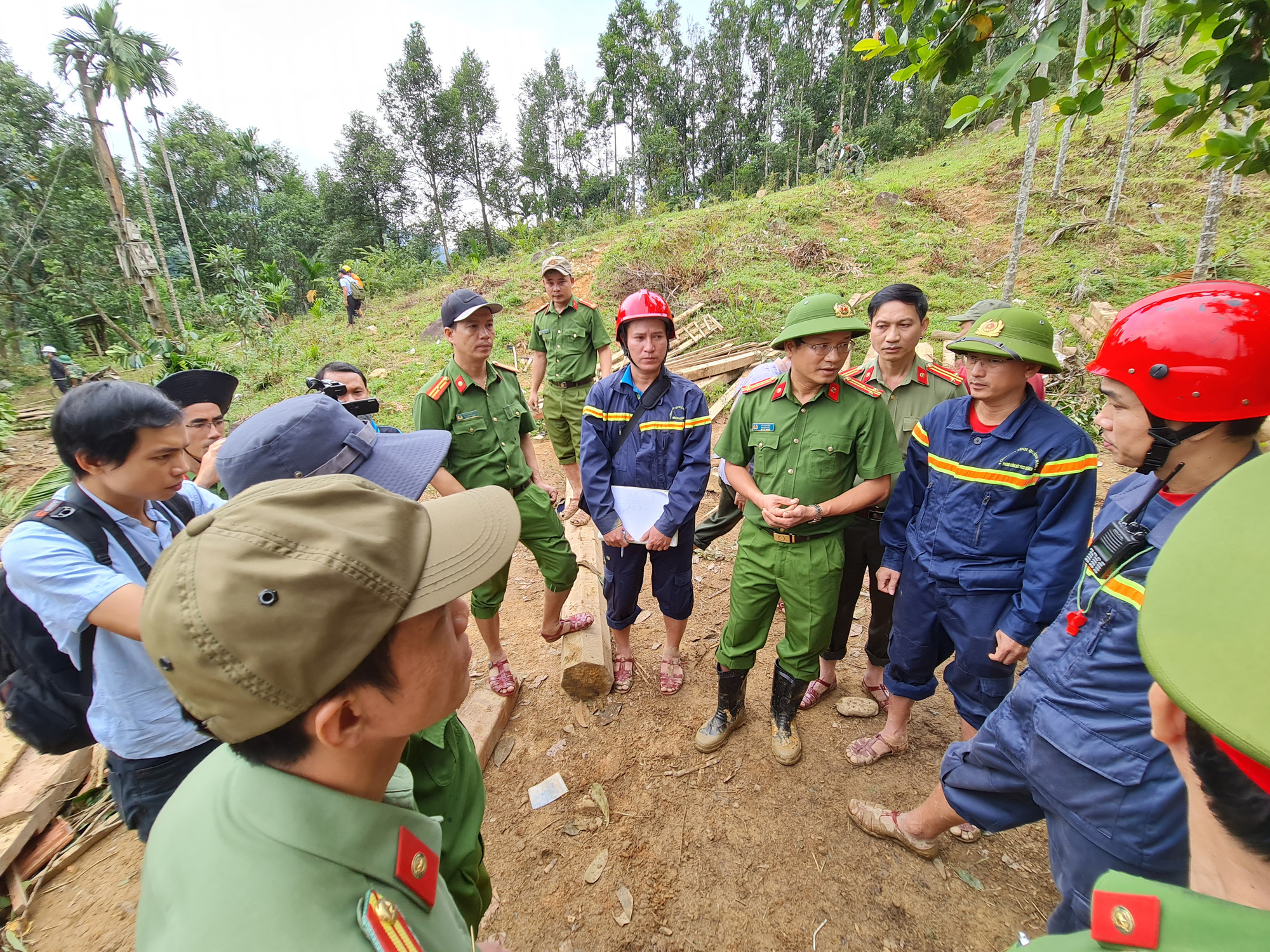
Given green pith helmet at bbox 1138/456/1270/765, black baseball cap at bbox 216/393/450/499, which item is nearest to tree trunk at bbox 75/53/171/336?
black baseball cap at bbox 216/393/450/499

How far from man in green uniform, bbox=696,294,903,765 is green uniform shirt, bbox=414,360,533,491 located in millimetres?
1293

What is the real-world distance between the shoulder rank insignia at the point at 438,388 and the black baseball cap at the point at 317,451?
1240mm

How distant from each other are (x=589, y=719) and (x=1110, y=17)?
370cm

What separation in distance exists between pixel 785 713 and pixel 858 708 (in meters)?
0.56

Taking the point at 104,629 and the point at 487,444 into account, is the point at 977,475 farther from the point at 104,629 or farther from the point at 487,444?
the point at 104,629

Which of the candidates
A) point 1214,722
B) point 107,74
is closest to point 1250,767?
point 1214,722

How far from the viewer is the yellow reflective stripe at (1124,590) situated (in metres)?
1.36

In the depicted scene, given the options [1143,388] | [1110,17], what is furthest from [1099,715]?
[1110,17]

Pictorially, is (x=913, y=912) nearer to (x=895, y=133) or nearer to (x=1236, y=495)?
(x=1236, y=495)

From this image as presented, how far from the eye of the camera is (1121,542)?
1448 millimetres

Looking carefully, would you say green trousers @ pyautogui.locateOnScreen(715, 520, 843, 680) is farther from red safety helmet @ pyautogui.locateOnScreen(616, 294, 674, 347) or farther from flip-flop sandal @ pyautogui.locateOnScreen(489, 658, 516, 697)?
flip-flop sandal @ pyautogui.locateOnScreen(489, 658, 516, 697)

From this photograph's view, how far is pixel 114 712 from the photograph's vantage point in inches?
64.2

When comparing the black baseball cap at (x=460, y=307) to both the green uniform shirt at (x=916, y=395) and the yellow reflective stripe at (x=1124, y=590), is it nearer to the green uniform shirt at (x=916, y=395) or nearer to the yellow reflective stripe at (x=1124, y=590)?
the green uniform shirt at (x=916, y=395)

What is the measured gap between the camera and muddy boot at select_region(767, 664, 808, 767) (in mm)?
2740
